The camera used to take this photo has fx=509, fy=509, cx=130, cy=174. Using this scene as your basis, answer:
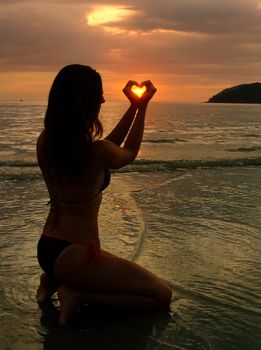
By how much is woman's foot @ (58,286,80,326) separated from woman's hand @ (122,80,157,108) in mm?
1490

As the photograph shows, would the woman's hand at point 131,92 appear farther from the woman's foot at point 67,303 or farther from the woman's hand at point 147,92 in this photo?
the woman's foot at point 67,303

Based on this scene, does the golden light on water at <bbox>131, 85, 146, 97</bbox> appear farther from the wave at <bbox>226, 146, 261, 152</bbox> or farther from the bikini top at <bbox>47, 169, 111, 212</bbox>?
the wave at <bbox>226, 146, 261, 152</bbox>

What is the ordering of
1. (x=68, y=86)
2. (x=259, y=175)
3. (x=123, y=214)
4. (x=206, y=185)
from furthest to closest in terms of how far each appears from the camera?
1. (x=259, y=175)
2. (x=206, y=185)
3. (x=123, y=214)
4. (x=68, y=86)

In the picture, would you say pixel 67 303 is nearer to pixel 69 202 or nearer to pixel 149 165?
pixel 69 202

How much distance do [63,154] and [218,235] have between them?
10.4 feet

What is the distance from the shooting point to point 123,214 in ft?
24.7

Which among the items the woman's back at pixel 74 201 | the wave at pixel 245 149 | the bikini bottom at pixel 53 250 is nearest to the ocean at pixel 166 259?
the bikini bottom at pixel 53 250

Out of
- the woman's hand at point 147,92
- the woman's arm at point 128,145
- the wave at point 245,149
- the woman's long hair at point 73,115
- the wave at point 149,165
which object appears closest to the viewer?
the woman's long hair at point 73,115

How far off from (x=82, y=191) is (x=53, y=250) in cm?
49

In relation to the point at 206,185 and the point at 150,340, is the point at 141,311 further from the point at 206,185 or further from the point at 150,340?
the point at 206,185

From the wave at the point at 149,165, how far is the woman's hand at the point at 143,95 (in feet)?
28.9

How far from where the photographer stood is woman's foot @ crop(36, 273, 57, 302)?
4117 mm

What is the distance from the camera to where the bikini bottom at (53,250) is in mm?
3732

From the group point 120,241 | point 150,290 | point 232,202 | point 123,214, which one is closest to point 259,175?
point 232,202
